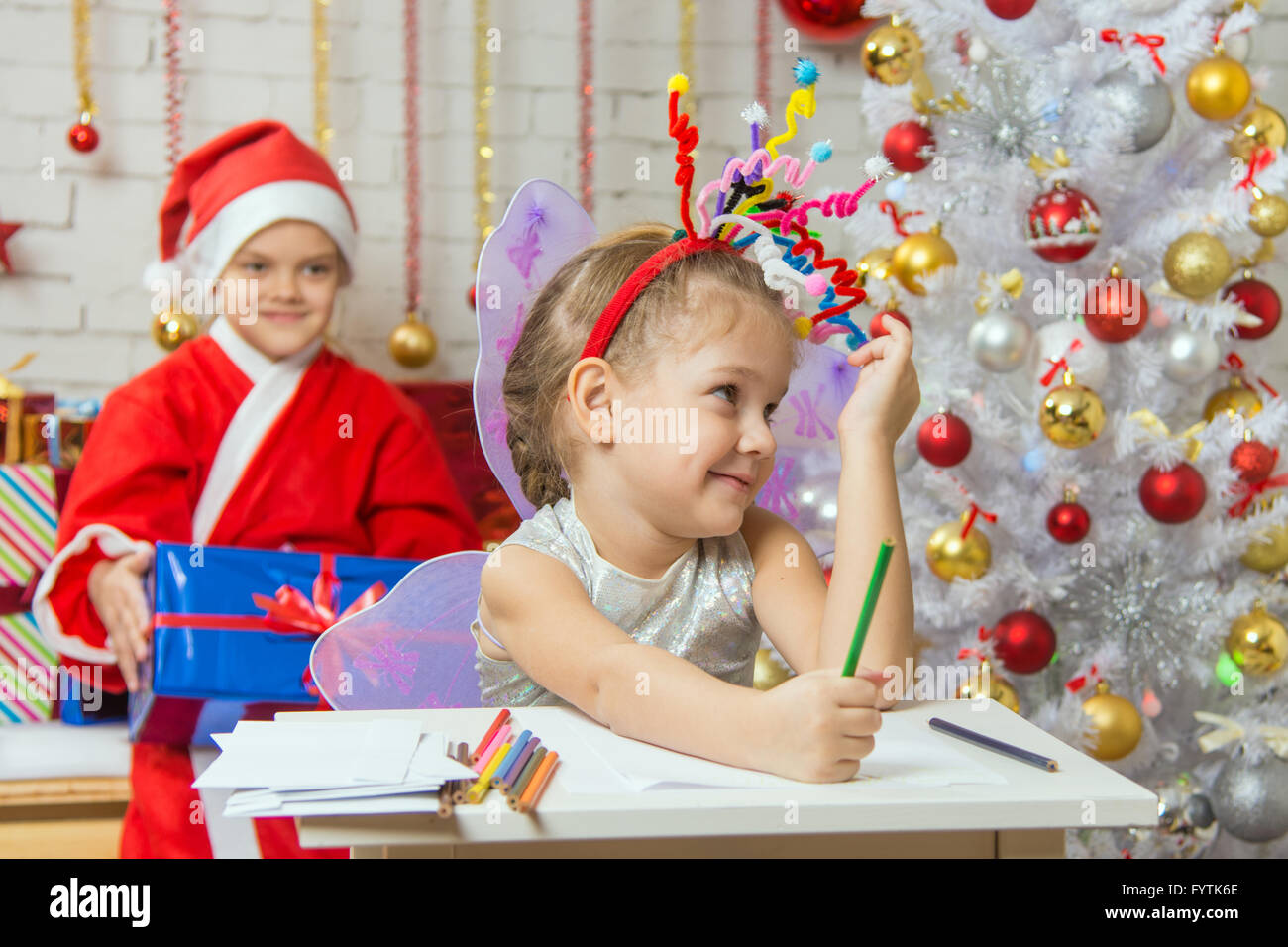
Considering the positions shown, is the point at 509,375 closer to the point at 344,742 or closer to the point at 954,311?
the point at 344,742

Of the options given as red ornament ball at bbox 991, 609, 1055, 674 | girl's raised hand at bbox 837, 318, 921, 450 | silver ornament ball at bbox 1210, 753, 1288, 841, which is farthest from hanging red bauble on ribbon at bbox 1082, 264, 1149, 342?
girl's raised hand at bbox 837, 318, 921, 450

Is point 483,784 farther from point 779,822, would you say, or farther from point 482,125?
point 482,125

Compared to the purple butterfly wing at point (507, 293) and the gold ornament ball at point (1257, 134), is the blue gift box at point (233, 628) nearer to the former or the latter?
the purple butterfly wing at point (507, 293)

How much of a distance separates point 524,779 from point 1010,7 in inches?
60.3

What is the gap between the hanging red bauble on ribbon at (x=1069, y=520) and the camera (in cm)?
179

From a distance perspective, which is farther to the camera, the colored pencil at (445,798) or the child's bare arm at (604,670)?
the child's bare arm at (604,670)

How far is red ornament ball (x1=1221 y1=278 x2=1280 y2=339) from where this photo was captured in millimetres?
1829

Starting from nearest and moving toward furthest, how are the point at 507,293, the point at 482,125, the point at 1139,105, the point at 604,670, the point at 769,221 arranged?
1. the point at 604,670
2. the point at 769,221
3. the point at 507,293
4. the point at 1139,105
5. the point at 482,125

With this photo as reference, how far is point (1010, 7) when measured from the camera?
1787 millimetres

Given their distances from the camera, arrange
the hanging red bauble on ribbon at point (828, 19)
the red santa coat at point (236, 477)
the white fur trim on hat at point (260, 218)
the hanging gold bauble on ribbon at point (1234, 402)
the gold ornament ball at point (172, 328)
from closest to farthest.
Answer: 1. the hanging gold bauble on ribbon at point (1234, 402)
2. the red santa coat at point (236, 477)
3. the white fur trim on hat at point (260, 218)
4. the gold ornament ball at point (172, 328)
5. the hanging red bauble on ribbon at point (828, 19)

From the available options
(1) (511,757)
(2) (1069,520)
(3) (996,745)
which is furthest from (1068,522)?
(1) (511,757)

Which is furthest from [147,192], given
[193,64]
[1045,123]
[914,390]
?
[914,390]

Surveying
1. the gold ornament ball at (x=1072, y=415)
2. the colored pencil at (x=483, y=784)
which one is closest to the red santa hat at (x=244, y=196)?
the gold ornament ball at (x=1072, y=415)

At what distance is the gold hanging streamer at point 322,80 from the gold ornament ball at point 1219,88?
1.63 m
